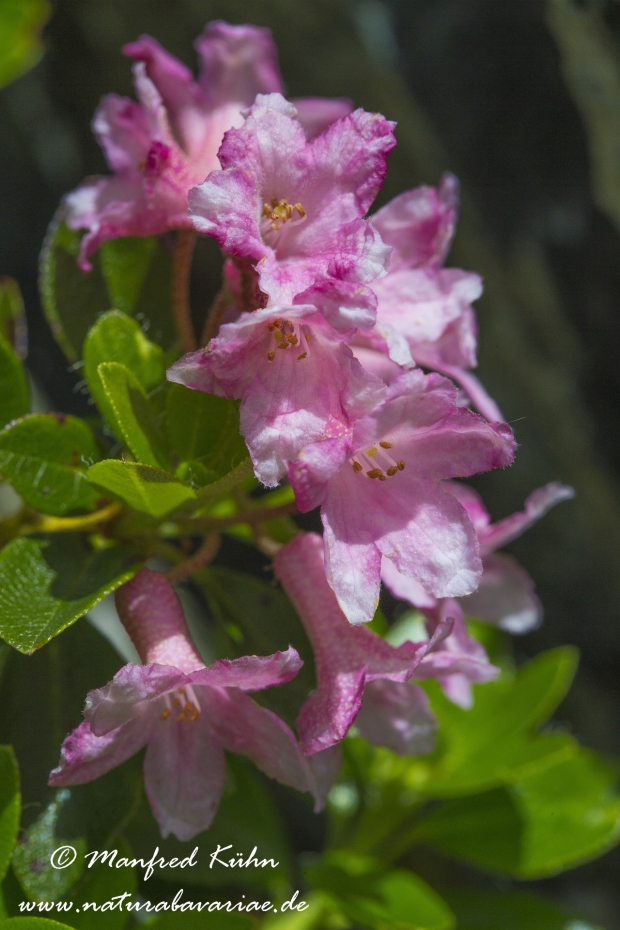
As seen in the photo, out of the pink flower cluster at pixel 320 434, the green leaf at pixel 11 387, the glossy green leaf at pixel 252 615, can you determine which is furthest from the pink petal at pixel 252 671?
the green leaf at pixel 11 387

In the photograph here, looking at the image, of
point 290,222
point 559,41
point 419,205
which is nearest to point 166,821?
point 290,222

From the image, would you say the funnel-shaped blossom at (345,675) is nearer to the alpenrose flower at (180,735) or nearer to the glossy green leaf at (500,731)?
the alpenrose flower at (180,735)

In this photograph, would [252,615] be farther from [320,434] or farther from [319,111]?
[319,111]

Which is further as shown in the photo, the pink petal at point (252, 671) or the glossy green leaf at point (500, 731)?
the glossy green leaf at point (500, 731)

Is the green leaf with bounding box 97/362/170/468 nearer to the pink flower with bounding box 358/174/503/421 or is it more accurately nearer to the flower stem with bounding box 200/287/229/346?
the flower stem with bounding box 200/287/229/346

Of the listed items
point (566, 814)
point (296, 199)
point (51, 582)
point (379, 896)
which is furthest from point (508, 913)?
point (296, 199)

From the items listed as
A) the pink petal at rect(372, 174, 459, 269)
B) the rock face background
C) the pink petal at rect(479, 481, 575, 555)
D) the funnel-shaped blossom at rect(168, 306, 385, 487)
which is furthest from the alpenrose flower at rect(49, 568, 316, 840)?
the rock face background

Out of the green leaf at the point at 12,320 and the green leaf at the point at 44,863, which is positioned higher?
the green leaf at the point at 12,320
